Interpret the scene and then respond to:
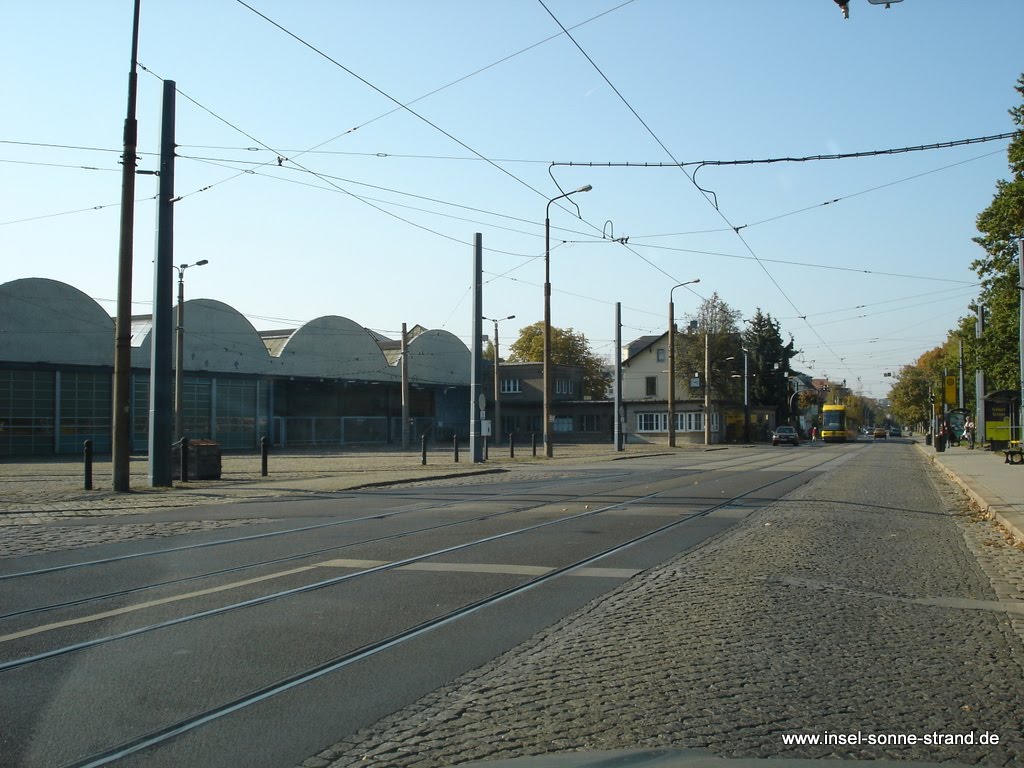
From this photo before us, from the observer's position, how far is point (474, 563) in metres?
10.5

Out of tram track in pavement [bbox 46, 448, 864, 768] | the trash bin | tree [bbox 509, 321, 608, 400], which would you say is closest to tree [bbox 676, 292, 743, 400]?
tree [bbox 509, 321, 608, 400]

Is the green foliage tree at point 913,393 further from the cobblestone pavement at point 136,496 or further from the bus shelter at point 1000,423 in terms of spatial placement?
the cobblestone pavement at point 136,496

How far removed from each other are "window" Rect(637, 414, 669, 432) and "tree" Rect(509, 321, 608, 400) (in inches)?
826

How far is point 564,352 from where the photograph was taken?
108000mm

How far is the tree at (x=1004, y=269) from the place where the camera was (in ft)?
131

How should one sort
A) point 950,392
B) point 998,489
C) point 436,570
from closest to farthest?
point 436,570
point 998,489
point 950,392

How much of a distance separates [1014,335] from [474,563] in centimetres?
3934

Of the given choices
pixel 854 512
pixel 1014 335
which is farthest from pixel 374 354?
pixel 854 512

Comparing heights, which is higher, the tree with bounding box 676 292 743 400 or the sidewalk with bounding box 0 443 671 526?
the tree with bounding box 676 292 743 400

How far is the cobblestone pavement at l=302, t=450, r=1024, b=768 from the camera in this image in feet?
15.7

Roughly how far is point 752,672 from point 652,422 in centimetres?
7918

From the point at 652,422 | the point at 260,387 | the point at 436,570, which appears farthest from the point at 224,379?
the point at 436,570

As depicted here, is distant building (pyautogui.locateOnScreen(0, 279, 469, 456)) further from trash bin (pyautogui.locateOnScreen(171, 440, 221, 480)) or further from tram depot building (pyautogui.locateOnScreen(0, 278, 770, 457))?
trash bin (pyautogui.locateOnScreen(171, 440, 221, 480))

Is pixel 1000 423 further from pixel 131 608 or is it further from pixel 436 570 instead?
pixel 131 608
